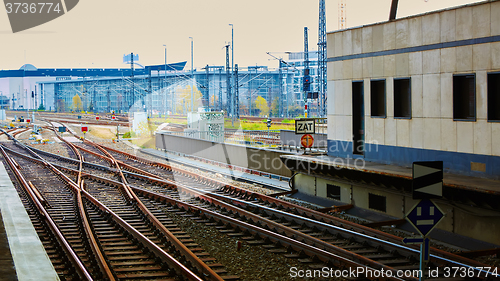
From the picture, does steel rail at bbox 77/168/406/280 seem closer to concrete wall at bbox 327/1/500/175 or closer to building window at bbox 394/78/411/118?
concrete wall at bbox 327/1/500/175

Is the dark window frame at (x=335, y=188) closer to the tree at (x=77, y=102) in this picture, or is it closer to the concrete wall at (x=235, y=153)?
the concrete wall at (x=235, y=153)

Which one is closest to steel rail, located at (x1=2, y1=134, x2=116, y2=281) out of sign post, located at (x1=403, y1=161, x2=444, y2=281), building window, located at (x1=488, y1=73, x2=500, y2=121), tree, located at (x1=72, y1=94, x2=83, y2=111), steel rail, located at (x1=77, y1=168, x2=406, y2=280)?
steel rail, located at (x1=77, y1=168, x2=406, y2=280)

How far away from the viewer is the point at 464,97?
40.9 ft

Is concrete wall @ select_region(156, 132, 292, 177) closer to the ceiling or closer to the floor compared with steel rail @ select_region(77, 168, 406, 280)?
closer to the ceiling

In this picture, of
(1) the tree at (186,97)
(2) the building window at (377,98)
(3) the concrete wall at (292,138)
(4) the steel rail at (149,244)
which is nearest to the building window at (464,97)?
(2) the building window at (377,98)

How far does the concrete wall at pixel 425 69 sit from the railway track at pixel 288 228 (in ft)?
11.6

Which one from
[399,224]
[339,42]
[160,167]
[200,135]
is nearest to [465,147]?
[399,224]

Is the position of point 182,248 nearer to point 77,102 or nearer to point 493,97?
point 493,97

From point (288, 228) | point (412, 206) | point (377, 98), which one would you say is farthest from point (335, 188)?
point (288, 228)

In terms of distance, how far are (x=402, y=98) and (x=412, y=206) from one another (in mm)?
3646

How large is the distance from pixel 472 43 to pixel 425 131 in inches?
106

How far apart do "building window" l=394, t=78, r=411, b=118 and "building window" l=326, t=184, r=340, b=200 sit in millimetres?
3071

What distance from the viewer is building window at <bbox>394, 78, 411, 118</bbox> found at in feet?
46.7

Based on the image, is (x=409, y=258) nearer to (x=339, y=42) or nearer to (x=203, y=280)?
(x=203, y=280)
